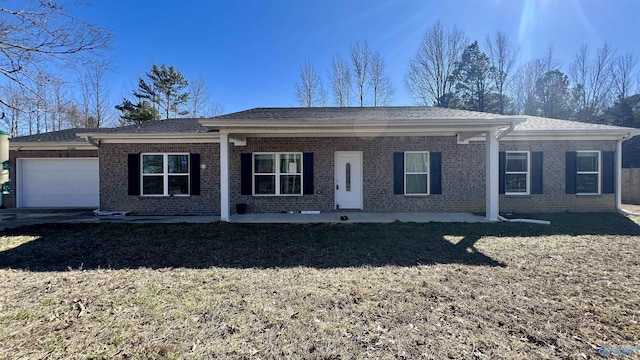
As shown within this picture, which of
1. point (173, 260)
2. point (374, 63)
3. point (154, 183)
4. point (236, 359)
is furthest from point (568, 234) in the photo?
point (374, 63)

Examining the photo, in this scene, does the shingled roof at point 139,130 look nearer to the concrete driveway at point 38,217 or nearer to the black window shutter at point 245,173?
the black window shutter at point 245,173

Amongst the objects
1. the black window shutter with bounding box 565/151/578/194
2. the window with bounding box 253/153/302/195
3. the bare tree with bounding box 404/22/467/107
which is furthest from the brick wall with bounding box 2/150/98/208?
the bare tree with bounding box 404/22/467/107

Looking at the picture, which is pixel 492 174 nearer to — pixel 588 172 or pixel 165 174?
pixel 588 172

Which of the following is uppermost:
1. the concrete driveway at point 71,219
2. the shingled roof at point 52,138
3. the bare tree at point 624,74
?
the bare tree at point 624,74

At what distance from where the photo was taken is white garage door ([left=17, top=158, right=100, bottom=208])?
11.2m

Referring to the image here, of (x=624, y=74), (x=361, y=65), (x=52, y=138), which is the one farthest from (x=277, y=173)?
(x=624, y=74)

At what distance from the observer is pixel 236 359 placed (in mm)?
2297

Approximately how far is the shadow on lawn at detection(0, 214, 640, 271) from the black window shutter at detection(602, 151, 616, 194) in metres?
1.46

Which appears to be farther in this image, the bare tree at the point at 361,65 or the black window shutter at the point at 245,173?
the bare tree at the point at 361,65

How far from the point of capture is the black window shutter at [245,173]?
31.4ft

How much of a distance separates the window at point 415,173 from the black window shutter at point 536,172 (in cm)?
354

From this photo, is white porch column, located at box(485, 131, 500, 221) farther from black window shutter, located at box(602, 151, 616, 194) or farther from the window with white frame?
the window with white frame

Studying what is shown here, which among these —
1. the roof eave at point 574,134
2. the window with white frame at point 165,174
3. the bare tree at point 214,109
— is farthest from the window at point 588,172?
the bare tree at point 214,109

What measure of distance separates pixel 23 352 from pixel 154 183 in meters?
8.05
